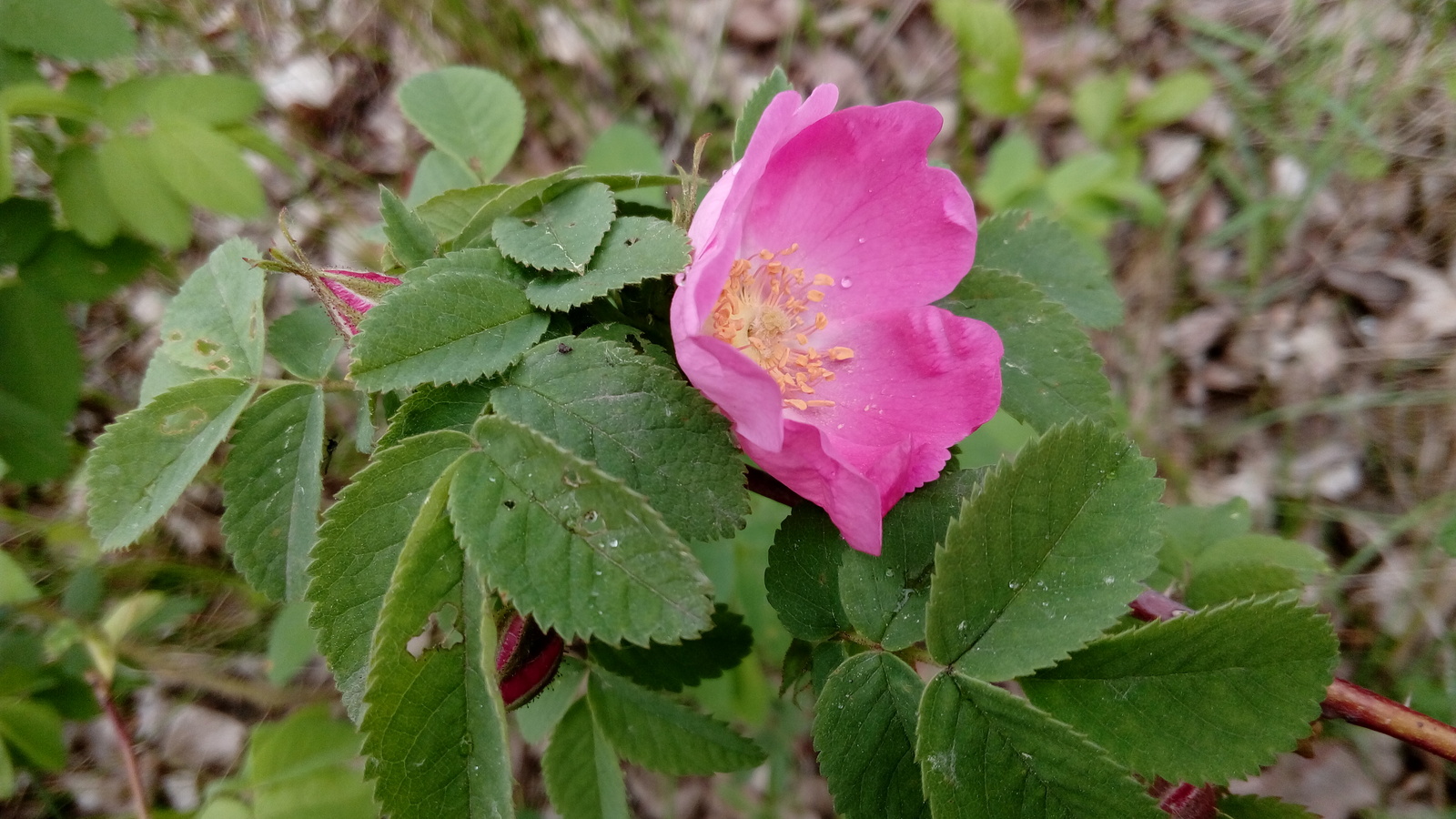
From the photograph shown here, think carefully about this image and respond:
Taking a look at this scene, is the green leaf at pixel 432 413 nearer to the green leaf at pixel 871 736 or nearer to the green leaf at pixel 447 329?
the green leaf at pixel 447 329

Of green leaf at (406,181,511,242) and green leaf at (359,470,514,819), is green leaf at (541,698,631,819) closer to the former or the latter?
green leaf at (359,470,514,819)

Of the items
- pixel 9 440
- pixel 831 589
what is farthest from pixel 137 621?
pixel 831 589

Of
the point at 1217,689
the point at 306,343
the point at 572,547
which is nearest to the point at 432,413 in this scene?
the point at 572,547

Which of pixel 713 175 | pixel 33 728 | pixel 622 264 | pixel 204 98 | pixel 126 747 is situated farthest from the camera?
pixel 713 175

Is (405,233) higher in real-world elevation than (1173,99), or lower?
higher

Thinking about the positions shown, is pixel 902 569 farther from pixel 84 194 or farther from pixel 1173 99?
pixel 1173 99

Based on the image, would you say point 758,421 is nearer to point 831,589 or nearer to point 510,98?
point 831,589

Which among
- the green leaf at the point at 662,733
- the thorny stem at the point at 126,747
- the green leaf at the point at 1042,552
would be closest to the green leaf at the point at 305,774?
the thorny stem at the point at 126,747

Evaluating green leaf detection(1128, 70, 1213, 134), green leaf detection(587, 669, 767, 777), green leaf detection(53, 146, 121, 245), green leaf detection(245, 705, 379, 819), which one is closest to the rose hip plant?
green leaf detection(587, 669, 767, 777)
